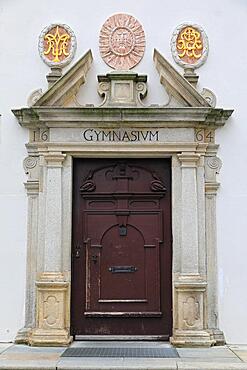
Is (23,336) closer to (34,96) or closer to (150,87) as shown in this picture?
(34,96)

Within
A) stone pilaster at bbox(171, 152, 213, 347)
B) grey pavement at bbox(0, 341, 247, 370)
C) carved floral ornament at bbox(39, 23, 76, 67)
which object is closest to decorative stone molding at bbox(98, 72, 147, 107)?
carved floral ornament at bbox(39, 23, 76, 67)

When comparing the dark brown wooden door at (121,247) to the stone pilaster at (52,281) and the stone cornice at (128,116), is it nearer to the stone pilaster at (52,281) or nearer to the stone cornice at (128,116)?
the stone pilaster at (52,281)

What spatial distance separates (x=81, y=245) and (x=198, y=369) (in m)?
2.80

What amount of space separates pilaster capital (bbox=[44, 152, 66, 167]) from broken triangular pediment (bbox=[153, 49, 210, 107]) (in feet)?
6.31

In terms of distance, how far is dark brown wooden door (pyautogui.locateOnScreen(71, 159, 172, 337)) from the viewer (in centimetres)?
912

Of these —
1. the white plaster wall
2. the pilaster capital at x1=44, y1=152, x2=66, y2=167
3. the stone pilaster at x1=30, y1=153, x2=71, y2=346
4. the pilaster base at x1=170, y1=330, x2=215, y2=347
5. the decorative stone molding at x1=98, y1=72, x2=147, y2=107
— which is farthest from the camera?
the decorative stone molding at x1=98, y1=72, x2=147, y2=107

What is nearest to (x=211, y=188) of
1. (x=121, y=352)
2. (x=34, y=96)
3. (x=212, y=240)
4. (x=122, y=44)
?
(x=212, y=240)

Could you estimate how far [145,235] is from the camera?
926cm

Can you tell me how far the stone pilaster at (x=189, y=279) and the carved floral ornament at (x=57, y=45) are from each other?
242 cm

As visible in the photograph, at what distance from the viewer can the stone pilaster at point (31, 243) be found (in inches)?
351

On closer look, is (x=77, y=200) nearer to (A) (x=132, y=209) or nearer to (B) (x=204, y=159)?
(A) (x=132, y=209)

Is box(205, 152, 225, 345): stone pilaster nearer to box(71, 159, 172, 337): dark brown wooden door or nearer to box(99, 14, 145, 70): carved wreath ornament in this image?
box(71, 159, 172, 337): dark brown wooden door

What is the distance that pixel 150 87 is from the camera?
9.41 metres

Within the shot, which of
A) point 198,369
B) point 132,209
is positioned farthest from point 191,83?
point 198,369
